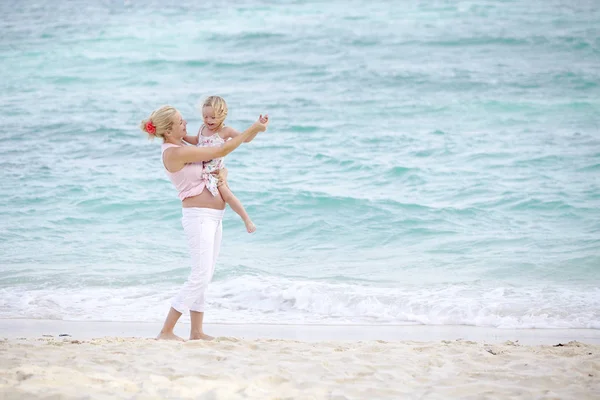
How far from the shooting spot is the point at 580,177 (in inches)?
473

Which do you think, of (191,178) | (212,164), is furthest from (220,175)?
(191,178)

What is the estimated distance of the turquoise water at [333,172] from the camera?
7.64m

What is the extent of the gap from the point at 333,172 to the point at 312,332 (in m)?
6.65

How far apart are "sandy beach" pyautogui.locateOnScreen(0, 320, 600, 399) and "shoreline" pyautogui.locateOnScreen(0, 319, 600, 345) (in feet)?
0.60

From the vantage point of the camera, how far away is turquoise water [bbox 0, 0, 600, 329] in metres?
7.64

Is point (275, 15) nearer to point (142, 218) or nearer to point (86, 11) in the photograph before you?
point (86, 11)

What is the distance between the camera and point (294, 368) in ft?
15.5

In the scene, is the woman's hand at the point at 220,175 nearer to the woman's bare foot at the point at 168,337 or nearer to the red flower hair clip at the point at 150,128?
the red flower hair clip at the point at 150,128

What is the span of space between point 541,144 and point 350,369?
33.0 feet

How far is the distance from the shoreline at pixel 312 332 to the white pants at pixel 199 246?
2.65ft

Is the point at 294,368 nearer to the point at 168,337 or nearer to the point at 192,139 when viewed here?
the point at 168,337

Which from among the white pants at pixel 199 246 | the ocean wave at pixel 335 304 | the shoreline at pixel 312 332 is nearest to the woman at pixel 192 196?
the white pants at pixel 199 246

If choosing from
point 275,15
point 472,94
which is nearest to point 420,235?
point 472,94

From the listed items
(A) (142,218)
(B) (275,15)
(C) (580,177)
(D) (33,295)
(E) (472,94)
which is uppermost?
(B) (275,15)
